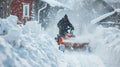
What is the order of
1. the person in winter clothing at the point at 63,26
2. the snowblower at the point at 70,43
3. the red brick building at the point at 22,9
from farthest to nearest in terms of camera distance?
1. the red brick building at the point at 22,9
2. the person in winter clothing at the point at 63,26
3. the snowblower at the point at 70,43

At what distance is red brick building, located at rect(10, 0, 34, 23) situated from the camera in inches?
919

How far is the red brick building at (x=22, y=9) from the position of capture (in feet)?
76.6

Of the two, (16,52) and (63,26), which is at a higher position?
(16,52)

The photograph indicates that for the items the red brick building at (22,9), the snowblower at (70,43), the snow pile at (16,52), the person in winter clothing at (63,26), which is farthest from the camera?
the red brick building at (22,9)

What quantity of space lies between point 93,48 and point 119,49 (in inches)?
161

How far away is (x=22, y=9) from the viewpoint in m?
24.2

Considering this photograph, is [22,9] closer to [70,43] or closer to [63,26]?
[63,26]

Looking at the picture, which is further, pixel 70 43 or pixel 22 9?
pixel 22 9

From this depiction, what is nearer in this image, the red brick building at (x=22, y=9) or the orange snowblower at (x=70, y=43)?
the orange snowblower at (x=70, y=43)

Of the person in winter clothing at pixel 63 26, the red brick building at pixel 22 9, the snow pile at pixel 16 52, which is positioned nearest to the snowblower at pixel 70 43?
the person in winter clothing at pixel 63 26

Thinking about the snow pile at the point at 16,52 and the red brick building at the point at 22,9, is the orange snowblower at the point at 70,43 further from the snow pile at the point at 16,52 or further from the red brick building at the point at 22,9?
the red brick building at the point at 22,9

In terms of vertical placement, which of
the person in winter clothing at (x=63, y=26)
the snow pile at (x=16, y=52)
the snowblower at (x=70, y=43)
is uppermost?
the snow pile at (x=16, y=52)

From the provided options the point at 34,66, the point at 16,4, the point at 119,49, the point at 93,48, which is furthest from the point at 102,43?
the point at 16,4

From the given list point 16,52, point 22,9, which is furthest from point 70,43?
point 22,9
